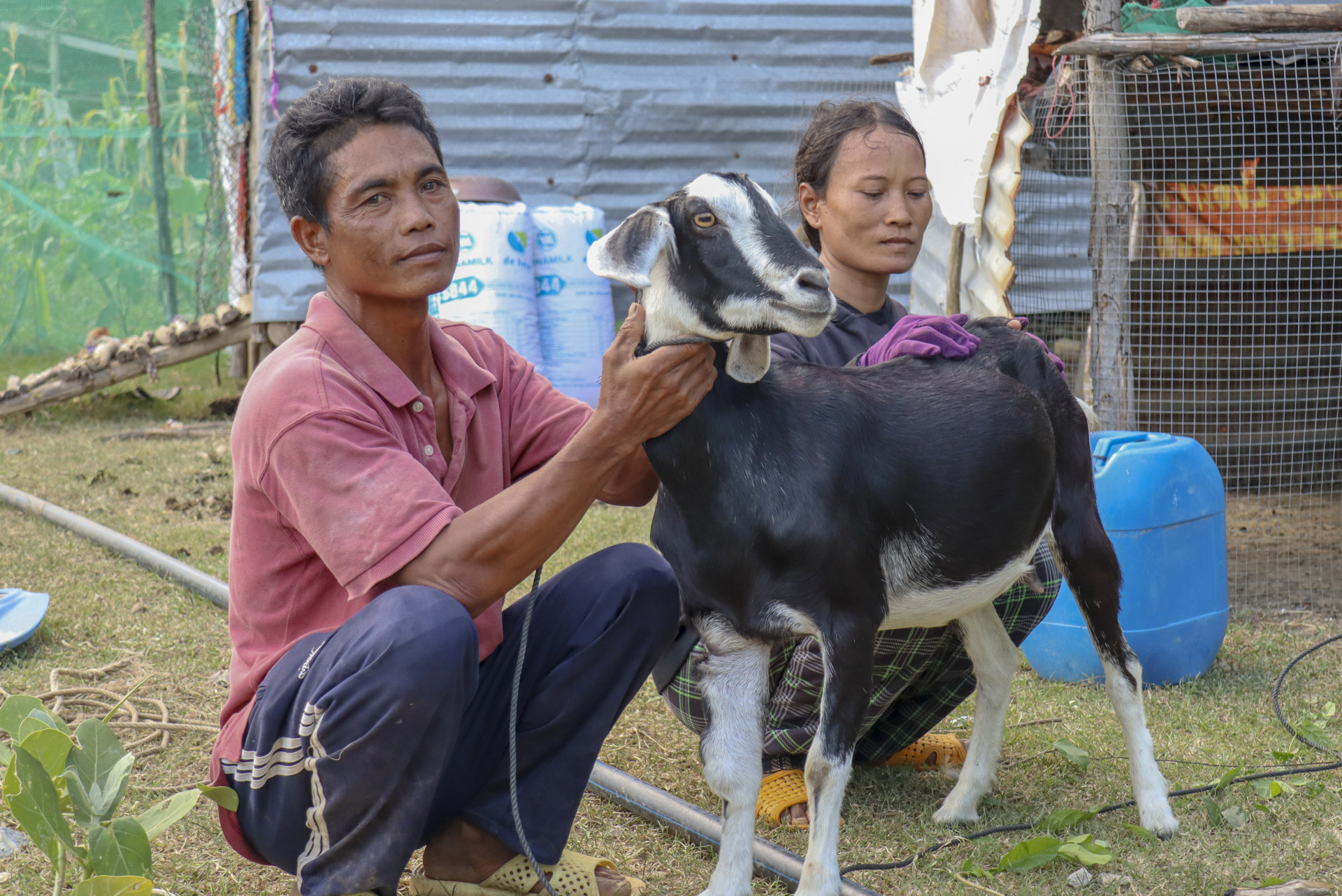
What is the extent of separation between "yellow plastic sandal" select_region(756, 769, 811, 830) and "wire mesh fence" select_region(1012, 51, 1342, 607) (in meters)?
2.91

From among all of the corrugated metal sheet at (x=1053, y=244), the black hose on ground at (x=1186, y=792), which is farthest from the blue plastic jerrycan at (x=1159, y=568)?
the corrugated metal sheet at (x=1053, y=244)

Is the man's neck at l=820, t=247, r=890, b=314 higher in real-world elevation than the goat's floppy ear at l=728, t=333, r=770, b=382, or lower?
higher

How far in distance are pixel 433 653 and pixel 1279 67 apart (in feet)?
14.9

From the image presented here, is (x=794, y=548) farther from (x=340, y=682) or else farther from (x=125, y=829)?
(x=125, y=829)

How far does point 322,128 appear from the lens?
232cm

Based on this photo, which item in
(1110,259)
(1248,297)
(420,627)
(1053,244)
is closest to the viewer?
(420,627)

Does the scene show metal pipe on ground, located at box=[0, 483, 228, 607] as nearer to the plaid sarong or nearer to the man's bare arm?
the plaid sarong

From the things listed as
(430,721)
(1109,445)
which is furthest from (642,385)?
(1109,445)

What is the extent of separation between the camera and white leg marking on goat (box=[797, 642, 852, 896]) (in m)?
2.29

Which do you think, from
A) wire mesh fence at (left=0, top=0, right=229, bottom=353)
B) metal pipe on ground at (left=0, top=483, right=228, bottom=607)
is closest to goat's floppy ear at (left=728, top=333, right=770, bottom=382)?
metal pipe on ground at (left=0, top=483, right=228, bottom=607)

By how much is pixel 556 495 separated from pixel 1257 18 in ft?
13.0

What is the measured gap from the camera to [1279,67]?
4910 millimetres

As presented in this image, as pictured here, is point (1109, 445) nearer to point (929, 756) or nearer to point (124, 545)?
point (929, 756)

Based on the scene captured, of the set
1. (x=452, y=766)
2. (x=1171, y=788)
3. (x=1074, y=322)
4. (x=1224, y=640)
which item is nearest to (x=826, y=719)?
(x=452, y=766)
